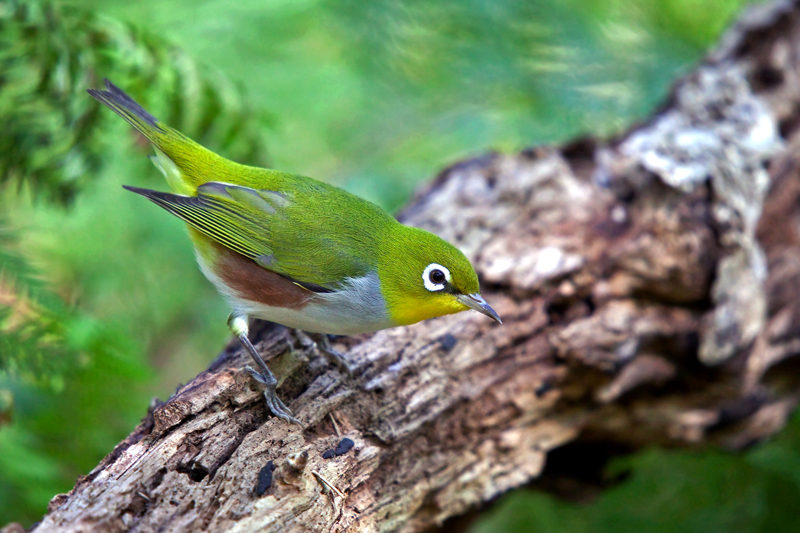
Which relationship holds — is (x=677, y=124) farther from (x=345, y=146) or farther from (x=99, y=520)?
(x=99, y=520)

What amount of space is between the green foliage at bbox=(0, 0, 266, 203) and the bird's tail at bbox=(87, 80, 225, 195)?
36 cm

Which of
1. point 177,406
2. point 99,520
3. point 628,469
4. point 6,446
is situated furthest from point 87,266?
point 628,469

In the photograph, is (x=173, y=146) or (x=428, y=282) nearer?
(x=428, y=282)

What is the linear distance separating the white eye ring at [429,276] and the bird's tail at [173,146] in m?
1.28

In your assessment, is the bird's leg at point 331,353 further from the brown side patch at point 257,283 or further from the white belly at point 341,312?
the brown side patch at point 257,283

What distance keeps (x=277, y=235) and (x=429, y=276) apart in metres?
0.81

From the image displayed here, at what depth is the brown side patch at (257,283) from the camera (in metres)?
3.10

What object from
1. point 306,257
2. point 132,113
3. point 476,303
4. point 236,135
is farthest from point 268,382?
point 236,135

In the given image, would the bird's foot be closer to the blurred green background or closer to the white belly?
the white belly

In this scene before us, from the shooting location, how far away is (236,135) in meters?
4.73

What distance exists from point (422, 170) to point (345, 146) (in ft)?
3.45

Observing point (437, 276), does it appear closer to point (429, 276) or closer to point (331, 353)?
point (429, 276)

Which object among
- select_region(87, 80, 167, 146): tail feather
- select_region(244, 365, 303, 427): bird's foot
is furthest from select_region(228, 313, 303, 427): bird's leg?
select_region(87, 80, 167, 146): tail feather

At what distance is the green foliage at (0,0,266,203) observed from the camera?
3.50 meters
